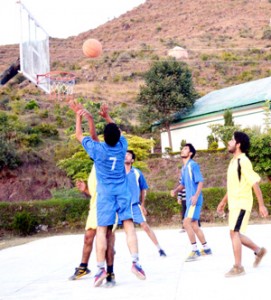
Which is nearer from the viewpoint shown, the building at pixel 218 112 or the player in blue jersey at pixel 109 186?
the player in blue jersey at pixel 109 186

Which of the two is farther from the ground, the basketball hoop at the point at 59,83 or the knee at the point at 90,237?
the basketball hoop at the point at 59,83

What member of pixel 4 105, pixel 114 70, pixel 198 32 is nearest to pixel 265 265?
pixel 4 105

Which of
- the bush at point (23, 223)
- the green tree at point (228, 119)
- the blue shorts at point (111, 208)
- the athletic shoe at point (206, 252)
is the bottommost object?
the bush at point (23, 223)

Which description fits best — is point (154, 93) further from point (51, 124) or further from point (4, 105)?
point (4, 105)

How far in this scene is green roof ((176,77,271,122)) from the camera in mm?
39281

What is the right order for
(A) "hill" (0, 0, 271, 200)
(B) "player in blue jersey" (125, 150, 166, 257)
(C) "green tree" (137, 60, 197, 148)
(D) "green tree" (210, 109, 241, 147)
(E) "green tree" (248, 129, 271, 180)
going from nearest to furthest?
(B) "player in blue jersey" (125, 150, 166, 257)
(E) "green tree" (248, 129, 271, 180)
(D) "green tree" (210, 109, 241, 147)
(A) "hill" (0, 0, 271, 200)
(C) "green tree" (137, 60, 197, 148)

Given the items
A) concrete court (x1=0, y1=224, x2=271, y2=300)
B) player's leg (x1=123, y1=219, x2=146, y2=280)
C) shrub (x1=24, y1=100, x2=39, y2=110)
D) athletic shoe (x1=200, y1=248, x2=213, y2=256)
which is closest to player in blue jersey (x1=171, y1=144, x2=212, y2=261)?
athletic shoe (x1=200, y1=248, x2=213, y2=256)

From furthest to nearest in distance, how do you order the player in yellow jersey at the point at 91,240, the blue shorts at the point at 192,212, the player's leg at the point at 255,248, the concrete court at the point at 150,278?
the blue shorts at the point at 192,212, the player's leg at the point at 255,248, the player in yellow jersey at the point at 91,240, the concrete court at the point at 150,278

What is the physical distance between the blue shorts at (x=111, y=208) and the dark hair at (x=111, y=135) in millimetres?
633

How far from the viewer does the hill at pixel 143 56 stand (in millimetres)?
38922

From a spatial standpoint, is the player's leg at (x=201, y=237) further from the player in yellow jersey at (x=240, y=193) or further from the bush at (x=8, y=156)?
the bush at (x=8, y=156)

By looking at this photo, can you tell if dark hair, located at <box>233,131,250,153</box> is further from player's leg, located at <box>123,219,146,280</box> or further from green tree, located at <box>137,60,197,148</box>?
green tree, located at <box>137,60,197,148</box>

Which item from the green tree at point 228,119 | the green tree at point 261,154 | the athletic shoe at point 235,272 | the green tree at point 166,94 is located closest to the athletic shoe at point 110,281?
the athletic shoe at point 235,272

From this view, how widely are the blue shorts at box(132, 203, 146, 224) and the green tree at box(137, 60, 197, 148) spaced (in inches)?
1328
